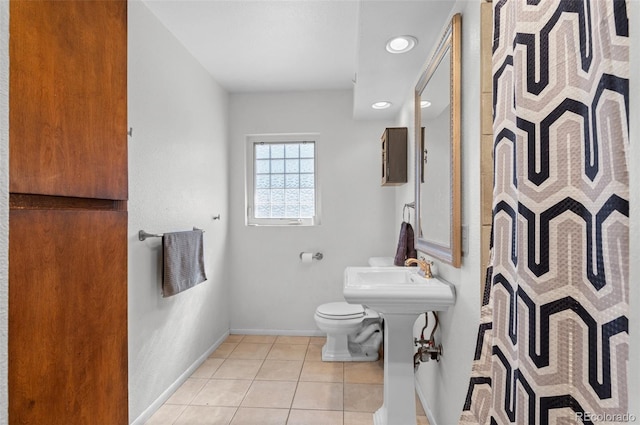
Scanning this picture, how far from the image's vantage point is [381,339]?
284 cm

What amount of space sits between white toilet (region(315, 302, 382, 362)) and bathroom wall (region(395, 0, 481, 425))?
3.39ft

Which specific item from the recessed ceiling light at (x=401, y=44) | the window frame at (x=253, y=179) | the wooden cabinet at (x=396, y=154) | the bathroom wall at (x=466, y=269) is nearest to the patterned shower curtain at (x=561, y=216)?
the bathroom wall at (x=466, y=269)

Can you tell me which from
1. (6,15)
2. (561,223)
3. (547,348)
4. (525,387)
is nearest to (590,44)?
(561,223)

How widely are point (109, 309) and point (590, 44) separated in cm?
143

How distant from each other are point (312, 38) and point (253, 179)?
1.58 m

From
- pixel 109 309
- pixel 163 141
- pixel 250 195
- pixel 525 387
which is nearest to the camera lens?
pixel 525 387

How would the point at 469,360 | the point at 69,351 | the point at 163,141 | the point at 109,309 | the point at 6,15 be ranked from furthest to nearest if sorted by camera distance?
the point at 163,141 → the point at 469,360 → the point at 109,309 → the point at 69,351 → the point at 6,15

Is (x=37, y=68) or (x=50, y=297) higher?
(x=37, y=68)

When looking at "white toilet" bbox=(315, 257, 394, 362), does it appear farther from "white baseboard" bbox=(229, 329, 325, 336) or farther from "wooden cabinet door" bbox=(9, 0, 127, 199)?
"wooden cabinet door" bbox=(9, 0, 127, 199)

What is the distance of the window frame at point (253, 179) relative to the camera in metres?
3.47

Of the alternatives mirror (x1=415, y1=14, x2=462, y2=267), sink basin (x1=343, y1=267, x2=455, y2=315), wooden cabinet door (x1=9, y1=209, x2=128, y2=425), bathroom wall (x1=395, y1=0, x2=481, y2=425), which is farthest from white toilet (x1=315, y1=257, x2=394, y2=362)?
wooden cabinet door (x1=9, y1=209, x2=128, y2=425)

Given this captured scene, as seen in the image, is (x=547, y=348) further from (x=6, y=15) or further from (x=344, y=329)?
(x=344, y=329)

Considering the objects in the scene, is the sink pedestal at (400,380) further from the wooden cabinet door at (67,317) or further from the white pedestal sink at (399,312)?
the wooden cabinet door at (67,317)

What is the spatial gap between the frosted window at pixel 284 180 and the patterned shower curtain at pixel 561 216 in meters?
2.73
